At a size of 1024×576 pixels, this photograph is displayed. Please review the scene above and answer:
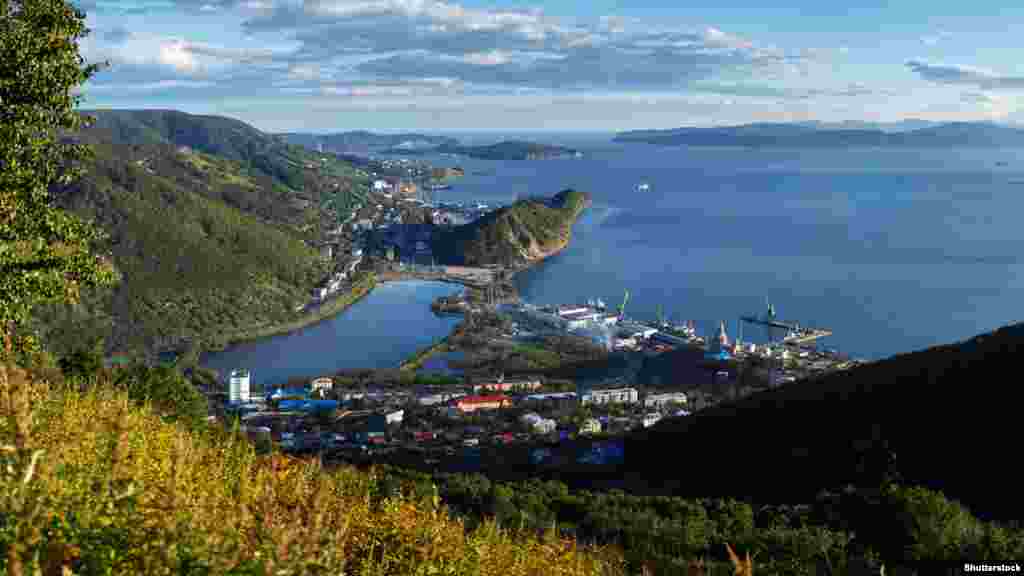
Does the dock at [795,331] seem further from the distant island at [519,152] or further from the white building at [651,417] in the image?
the distant island at [519,152]

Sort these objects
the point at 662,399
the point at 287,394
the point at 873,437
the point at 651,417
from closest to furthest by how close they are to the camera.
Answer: the point at 873,437 → the point at 651,417 → the point at 662,399 → the point at 287,394

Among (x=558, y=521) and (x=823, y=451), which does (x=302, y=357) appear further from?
(x=558, y=521)

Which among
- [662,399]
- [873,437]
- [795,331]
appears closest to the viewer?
[873,437]

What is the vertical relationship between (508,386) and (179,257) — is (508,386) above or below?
below

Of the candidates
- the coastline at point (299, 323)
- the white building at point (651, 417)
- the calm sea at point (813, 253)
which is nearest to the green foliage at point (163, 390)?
the white building at point (651, 417)

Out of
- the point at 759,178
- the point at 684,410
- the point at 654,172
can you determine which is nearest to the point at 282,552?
the point at 684,410

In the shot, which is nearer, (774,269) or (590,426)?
(590,426)

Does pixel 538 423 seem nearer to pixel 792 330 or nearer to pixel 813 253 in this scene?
pixel 792 330

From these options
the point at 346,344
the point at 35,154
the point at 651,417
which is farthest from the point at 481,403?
the point at 35,154
